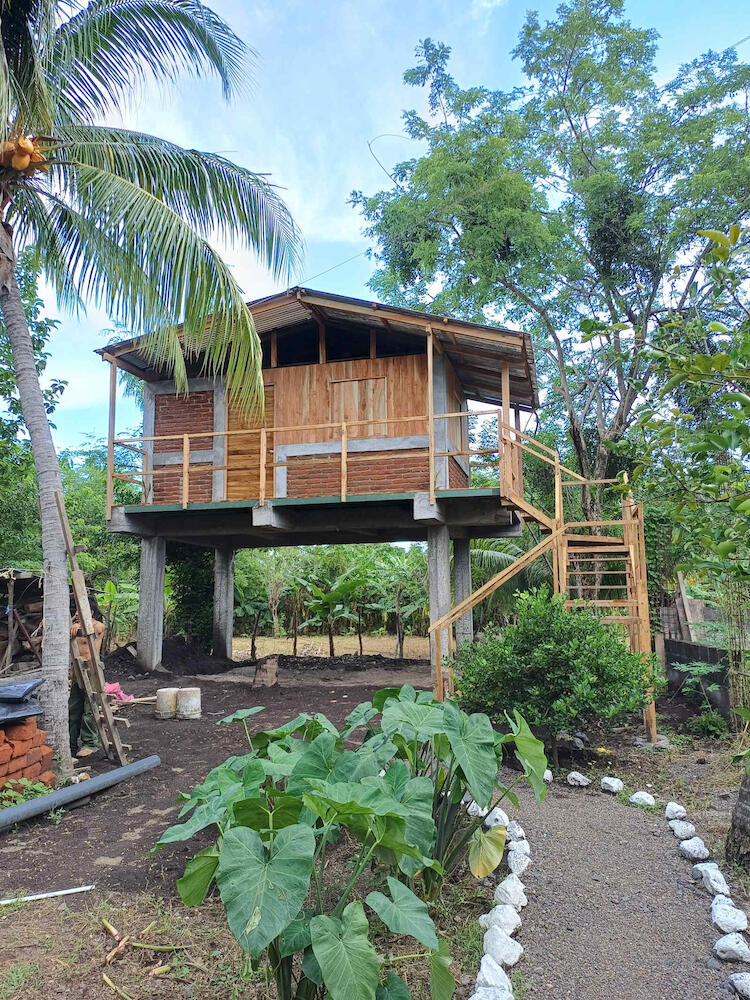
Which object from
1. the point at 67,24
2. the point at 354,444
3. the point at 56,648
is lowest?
the point at 56,648

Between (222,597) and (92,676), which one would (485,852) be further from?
(222,597)

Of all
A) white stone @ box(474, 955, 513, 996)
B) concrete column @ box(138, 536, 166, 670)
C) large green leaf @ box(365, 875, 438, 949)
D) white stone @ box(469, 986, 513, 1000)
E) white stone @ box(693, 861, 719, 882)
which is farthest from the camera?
concrete column @ box(138, 536, 166, 670)

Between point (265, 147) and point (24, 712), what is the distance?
655 inches

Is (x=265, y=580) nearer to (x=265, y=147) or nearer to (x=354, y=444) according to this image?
(x=354, y=444)

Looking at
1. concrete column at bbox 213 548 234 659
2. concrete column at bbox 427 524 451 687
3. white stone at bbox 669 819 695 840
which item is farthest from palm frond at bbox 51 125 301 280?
concrete column at bbox 213 548 234 659

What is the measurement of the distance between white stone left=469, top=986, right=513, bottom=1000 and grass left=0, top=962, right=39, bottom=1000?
189cm

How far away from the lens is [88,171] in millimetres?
7062

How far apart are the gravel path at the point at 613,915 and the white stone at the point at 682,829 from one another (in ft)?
0.19

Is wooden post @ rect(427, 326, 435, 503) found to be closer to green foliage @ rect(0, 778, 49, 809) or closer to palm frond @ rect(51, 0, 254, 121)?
palm frond @ rect(51, 0, 254, 121)

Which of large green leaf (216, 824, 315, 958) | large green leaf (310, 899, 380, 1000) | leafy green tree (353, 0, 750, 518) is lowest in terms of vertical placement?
large green leaf (310, 899, 380, 1000)

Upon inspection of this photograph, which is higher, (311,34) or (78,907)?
(311,34)

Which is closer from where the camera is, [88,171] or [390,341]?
[88,171]

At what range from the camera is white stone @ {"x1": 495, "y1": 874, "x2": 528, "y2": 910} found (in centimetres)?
372

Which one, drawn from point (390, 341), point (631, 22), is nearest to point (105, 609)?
point (390, 341)
